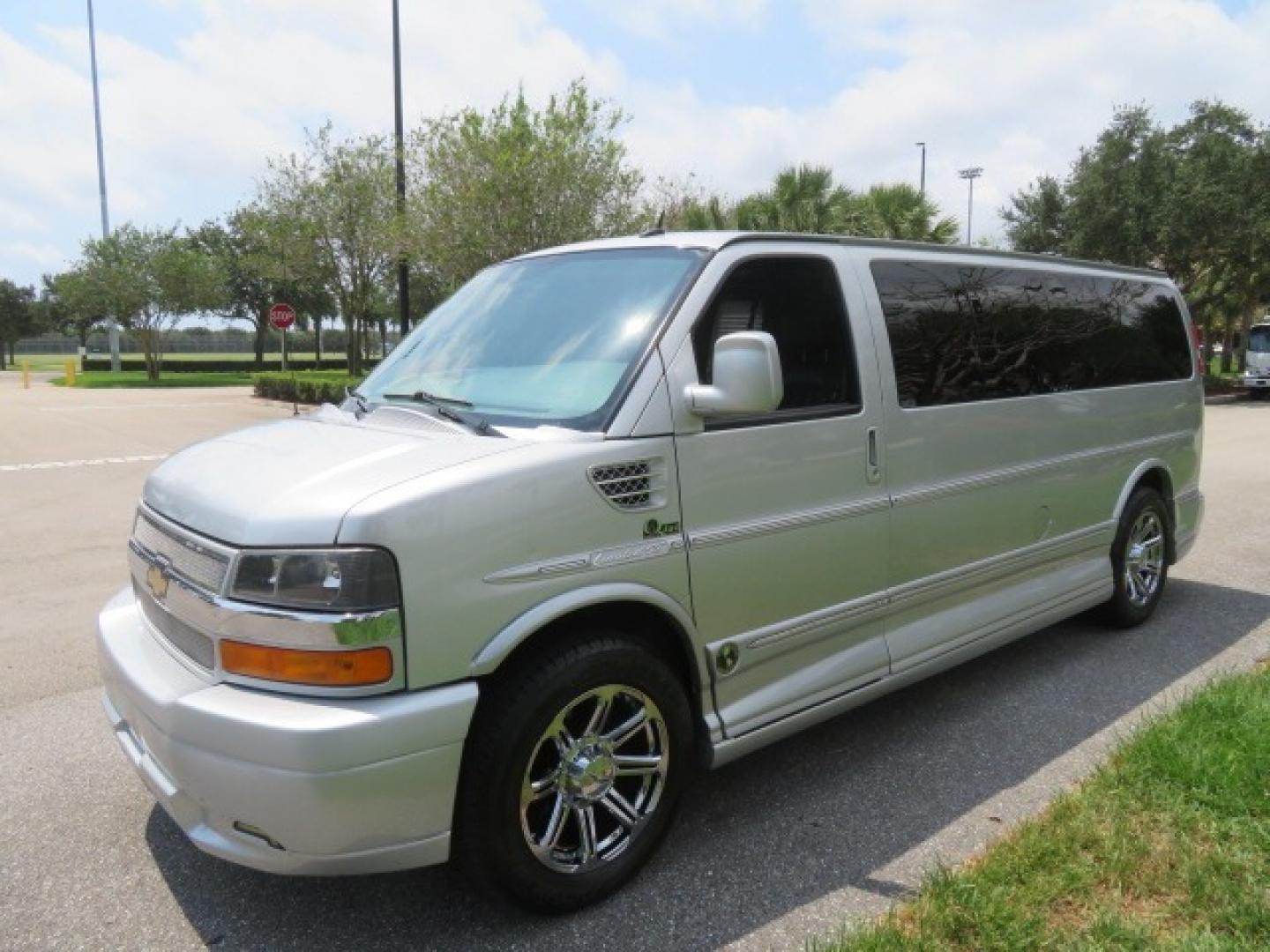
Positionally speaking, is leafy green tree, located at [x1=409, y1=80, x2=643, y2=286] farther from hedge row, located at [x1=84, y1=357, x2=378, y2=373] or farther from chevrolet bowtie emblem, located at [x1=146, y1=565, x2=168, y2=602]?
hedge row, located at [x1=84, y1=357, x2=378, y2=373]

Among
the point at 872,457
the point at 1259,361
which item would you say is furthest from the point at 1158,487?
the point at 1259,361

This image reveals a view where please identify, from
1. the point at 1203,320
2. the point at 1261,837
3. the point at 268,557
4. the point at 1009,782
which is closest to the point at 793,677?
the point at 1009,782

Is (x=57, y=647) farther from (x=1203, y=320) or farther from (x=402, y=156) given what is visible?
(x=1203, y=320)

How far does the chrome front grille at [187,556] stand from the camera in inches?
99.1

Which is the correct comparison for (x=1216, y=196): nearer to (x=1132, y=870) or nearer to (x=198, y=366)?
(x=1132, y=870)

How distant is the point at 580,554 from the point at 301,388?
23.0 m

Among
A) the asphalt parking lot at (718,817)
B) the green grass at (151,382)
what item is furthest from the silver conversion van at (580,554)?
the green grass at (151,382)

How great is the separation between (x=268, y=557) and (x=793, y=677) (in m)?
1.88

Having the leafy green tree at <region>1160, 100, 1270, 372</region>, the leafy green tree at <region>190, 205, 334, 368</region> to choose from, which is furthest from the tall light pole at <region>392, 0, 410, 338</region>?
the leafy green tree at <region>1160, 100, 1270, 372</region>

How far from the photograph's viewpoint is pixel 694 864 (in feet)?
10.00

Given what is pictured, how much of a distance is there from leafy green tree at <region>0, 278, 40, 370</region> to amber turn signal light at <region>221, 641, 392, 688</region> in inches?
2687

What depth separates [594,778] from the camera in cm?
280

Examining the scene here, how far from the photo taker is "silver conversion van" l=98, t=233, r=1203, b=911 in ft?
7.79

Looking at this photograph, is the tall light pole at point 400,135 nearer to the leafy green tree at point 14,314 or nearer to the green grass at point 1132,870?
the green grass at point 1132,870
